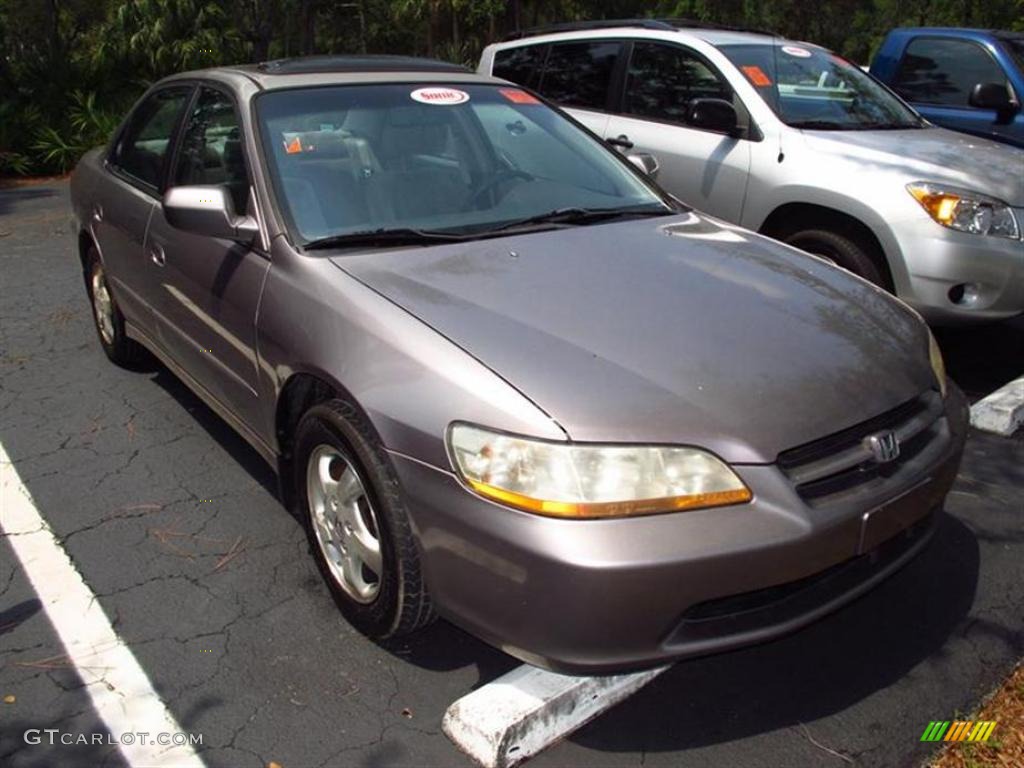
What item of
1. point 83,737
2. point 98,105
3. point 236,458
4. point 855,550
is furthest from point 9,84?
point 855,550

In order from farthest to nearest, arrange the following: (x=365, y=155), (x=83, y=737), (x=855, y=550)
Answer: (x=365, y=155) → (x=83, y=737) → (x=855, y=550)

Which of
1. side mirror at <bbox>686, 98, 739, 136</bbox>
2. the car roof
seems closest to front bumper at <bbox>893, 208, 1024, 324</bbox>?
side mirror at <bbox>686, 98, 739, 136</bbox>

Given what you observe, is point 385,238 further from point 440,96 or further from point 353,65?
point 353,65

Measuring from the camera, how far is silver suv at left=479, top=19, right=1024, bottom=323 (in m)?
4.61

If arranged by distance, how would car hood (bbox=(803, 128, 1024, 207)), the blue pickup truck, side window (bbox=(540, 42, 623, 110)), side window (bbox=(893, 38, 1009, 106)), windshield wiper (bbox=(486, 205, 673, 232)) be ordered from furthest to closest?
1. side window (bbox=(893, 38, 1009, 106))
2. the blue pickup truck
3. side window (bbox=(540, 42, 623, 110))
4. car hood (bbox=(803, 128, 1024, 207))
5. windshield wiper (bbox=(486, 205, 673, 232))

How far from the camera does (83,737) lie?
2.50 m

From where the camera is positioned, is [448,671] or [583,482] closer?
[583,482]

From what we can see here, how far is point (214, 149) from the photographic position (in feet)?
12.1

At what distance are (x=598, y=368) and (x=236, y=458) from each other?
2275 mm

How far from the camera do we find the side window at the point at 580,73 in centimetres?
638

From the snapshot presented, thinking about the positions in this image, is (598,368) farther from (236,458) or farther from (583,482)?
(236,458)

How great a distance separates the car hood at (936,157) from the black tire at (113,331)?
3.88m

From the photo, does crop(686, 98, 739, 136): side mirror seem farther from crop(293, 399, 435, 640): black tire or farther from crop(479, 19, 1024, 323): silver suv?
crop(293, 399, 435, 640): black tire

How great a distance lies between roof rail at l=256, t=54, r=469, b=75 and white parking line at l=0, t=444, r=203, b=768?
80.4 inches
